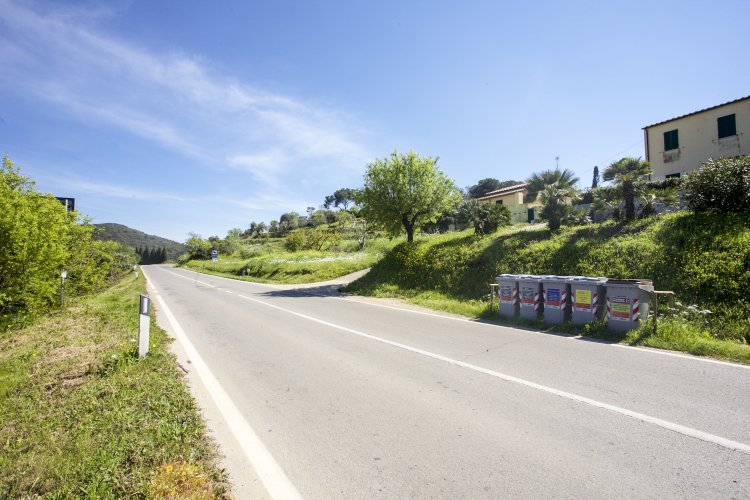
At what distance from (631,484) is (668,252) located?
1016cm

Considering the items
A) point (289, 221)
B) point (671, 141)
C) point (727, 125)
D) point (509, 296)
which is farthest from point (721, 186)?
point (289, 221)

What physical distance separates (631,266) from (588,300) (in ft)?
12.4

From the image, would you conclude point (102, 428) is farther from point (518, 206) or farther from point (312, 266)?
point (518, 206)

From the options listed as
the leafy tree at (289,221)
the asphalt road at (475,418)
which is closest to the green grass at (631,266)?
the asphalt road at (475,418)

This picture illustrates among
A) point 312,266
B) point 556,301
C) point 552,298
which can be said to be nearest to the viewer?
point 556,301

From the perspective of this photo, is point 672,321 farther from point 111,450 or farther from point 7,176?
point 7,176

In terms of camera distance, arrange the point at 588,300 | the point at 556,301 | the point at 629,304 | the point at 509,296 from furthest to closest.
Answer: the point at 509,296 → the point at 556,301 → the point at 588,300 → the point at 629,304

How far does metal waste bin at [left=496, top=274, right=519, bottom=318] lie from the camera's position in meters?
10.2

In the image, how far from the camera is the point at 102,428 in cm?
401

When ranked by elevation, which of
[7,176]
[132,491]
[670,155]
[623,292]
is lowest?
[132,491]

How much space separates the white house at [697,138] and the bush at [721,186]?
11.6 metres

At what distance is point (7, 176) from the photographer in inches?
586

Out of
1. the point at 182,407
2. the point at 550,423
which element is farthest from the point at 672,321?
the point at 182,407

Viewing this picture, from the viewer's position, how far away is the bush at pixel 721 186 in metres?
10.8
